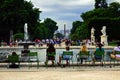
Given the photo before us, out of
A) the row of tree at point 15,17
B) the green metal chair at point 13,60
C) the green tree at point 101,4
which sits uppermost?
the green tree at point 101,4

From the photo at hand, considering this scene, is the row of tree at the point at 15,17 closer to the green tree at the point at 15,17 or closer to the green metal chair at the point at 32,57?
the green tree at the point at 15,17

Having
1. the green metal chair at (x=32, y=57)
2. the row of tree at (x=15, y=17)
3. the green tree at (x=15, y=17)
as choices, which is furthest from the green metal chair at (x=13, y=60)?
the green tree at (x=15, y=17)

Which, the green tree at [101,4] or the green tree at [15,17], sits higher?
the green tree at [101,4]

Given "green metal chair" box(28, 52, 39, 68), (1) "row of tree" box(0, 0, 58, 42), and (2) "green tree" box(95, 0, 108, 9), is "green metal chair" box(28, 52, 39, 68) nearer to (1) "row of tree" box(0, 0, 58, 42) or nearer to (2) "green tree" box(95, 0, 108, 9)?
(1) "row of tree" box(0, 0, 58, 42)

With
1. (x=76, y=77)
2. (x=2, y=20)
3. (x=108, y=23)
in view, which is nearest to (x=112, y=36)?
(x=108, y=23)

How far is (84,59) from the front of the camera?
2575cm

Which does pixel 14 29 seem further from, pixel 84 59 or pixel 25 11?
pixel 84 59

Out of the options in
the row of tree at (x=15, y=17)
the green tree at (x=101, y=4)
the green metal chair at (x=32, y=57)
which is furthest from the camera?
the green tree at (x=101, y=4)

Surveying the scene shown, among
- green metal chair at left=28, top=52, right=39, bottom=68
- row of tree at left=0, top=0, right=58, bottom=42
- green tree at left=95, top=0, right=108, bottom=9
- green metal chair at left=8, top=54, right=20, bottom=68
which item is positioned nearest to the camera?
green metal chair at left=8, top=54, right=20, bottom=68

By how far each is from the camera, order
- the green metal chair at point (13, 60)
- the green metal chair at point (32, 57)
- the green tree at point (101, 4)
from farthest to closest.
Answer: the green tree at point (101, 4), the green metal chair at point (32, 57), the green metal chair at point (13, 60)

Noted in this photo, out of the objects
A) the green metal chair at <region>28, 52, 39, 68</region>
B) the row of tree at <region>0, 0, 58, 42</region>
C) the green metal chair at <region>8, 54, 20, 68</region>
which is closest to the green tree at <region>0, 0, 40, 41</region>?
the row of tree at <region>0, 0, 58, 42</region>

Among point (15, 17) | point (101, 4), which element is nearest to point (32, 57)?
point (15, 17)

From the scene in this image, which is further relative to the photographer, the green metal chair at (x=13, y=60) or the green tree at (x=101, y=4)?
the green tree at (x=101, y=4)

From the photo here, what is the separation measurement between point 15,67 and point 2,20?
62490 millimetres
